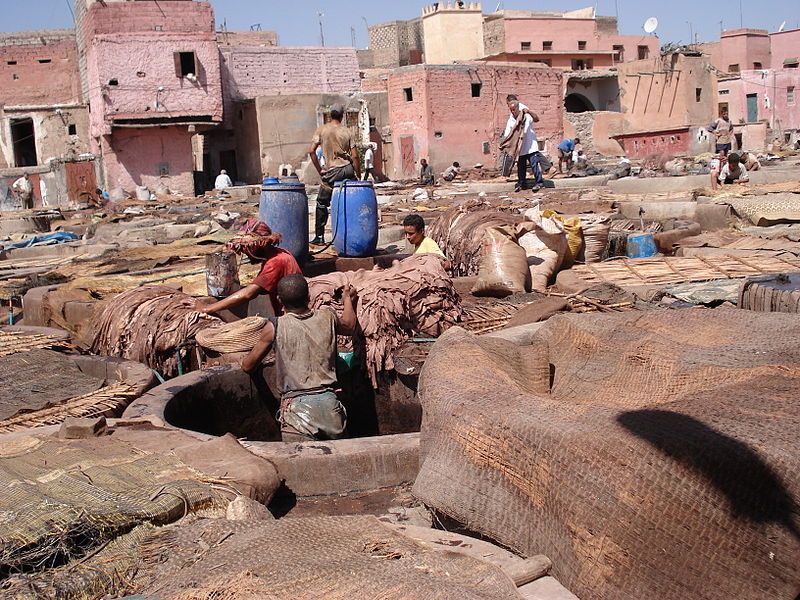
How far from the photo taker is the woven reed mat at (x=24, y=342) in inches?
237

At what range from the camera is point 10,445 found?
392cm

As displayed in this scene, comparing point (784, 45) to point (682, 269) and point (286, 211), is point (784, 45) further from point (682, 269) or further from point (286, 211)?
point (286, 211)

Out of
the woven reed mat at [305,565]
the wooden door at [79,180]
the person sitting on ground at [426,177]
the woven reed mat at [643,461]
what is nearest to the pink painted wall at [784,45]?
the person sitting on ground at [426,177]

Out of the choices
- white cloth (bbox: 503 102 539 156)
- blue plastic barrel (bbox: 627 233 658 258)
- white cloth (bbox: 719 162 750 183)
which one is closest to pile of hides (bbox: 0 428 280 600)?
blue plastic barrel (bbox: 627 233 658 258)

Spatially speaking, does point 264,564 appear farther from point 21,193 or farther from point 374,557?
point 21,193

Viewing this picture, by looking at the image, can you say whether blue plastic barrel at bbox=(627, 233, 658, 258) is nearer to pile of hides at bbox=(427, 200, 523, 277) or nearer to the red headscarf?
pile of hides at bbox=(427, 200, 523, 277)

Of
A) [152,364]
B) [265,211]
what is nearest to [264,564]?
[152,364]

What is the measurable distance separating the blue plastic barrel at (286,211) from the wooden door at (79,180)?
21972mm

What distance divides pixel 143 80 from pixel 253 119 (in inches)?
155

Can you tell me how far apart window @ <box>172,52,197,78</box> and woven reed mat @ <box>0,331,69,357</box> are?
26.0 m

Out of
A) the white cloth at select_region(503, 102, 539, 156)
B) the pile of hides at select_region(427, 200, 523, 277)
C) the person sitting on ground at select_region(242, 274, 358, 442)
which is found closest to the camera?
the person sitting on ground at select_region(242, 274, 358, 442)

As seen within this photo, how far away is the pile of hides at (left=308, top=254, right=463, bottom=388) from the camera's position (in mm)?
5836

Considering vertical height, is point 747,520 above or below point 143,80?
below

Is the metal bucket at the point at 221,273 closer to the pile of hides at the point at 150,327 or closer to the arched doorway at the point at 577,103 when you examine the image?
the pile of hides at the point at 150,327
